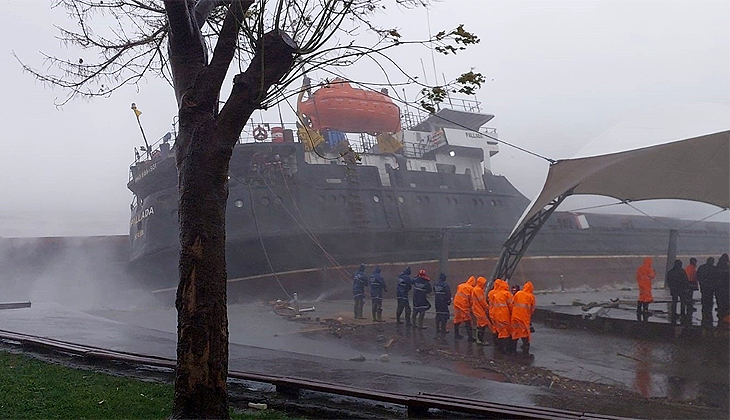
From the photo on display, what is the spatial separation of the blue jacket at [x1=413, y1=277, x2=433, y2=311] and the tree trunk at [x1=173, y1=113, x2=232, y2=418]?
8195 mm

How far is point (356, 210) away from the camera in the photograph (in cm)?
1984

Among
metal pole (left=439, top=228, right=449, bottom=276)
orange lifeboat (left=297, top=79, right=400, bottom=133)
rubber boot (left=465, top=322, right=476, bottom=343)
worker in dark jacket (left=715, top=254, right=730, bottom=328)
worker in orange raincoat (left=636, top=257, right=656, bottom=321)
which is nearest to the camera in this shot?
rubber boot (left=465, top=322, right=476, bottom=343)

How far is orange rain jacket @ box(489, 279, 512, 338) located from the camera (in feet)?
31.1

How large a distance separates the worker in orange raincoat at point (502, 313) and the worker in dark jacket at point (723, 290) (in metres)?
4.18

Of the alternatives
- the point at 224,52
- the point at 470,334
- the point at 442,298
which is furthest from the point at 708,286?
the point at 224,52

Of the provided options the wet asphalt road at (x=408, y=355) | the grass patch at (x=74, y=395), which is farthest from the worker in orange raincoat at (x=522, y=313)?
the grass patch at (x=74, y=395)

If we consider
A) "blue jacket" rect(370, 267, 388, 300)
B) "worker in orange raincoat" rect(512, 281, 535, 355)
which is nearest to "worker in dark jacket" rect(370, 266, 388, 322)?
"blue jacket" rect(370, 267, 388, 300)

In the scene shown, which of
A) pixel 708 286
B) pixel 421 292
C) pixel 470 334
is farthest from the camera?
pixel 421 292

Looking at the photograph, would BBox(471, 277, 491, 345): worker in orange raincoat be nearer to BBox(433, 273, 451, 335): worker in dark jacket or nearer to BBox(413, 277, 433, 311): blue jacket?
BBox(433, 273, 451, 335): worker in dark jacket

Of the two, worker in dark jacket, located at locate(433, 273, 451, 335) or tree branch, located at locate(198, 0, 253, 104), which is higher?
tree branch, located at locate(198, 0, 253, 104)

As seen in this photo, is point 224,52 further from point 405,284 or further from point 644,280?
point 644,280

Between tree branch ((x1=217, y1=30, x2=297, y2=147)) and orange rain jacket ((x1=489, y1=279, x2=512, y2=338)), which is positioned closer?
tree branch ((x1=217, y1=30, x2=297, y2=147))

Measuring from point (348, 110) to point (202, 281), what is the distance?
681 inches

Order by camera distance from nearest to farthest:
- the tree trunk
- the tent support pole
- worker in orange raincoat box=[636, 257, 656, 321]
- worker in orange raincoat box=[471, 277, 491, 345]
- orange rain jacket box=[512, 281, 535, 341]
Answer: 1. the tree trunk
2. orange rain jacket box=[512, 281, 535, 341]
3. worker in orange raincoat box=[471, 277, 491, 345]
4. worker in orange raincoat box=[636, 257, 656, 321]
5. the tent support pole
